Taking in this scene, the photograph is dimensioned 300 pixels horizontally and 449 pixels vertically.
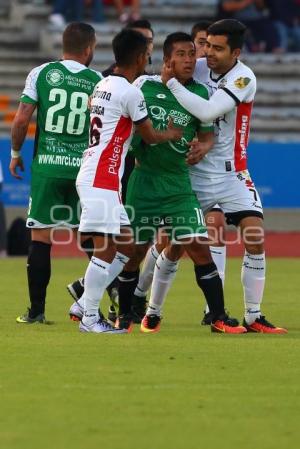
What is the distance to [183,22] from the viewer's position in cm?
2747

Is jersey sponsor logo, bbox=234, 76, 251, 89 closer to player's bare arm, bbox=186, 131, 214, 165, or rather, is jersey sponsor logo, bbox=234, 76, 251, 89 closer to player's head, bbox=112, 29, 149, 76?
player's bare arm, bbox=186, 131, 214, 165

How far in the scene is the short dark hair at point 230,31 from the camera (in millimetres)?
9867

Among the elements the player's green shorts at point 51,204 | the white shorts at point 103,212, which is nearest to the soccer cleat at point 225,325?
the white shorts at point 103,212

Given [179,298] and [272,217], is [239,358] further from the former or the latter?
[272,217]

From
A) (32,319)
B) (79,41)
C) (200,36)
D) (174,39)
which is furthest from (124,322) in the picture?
(200,36)

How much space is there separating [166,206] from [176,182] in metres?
0.19

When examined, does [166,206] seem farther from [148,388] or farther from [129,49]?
[148,388]

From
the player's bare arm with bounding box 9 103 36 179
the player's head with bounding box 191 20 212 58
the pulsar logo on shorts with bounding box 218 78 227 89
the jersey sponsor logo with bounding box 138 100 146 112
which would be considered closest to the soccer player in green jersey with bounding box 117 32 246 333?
the pulsar logo on shorts with bounding box 218 78 227 89

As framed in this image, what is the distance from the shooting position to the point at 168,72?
32.0 feet

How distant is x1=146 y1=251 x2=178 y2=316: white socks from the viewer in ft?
Answer: 33.5

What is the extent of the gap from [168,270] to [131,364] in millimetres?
2237

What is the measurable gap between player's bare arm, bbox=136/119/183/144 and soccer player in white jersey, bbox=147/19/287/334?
0.48 metres

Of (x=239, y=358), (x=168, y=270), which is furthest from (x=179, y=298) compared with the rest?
(x=239, y=358)

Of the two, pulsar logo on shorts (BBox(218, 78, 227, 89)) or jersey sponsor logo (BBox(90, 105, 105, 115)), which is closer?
jersey sponsor logo (BBox(90, 105, 105, 115))
